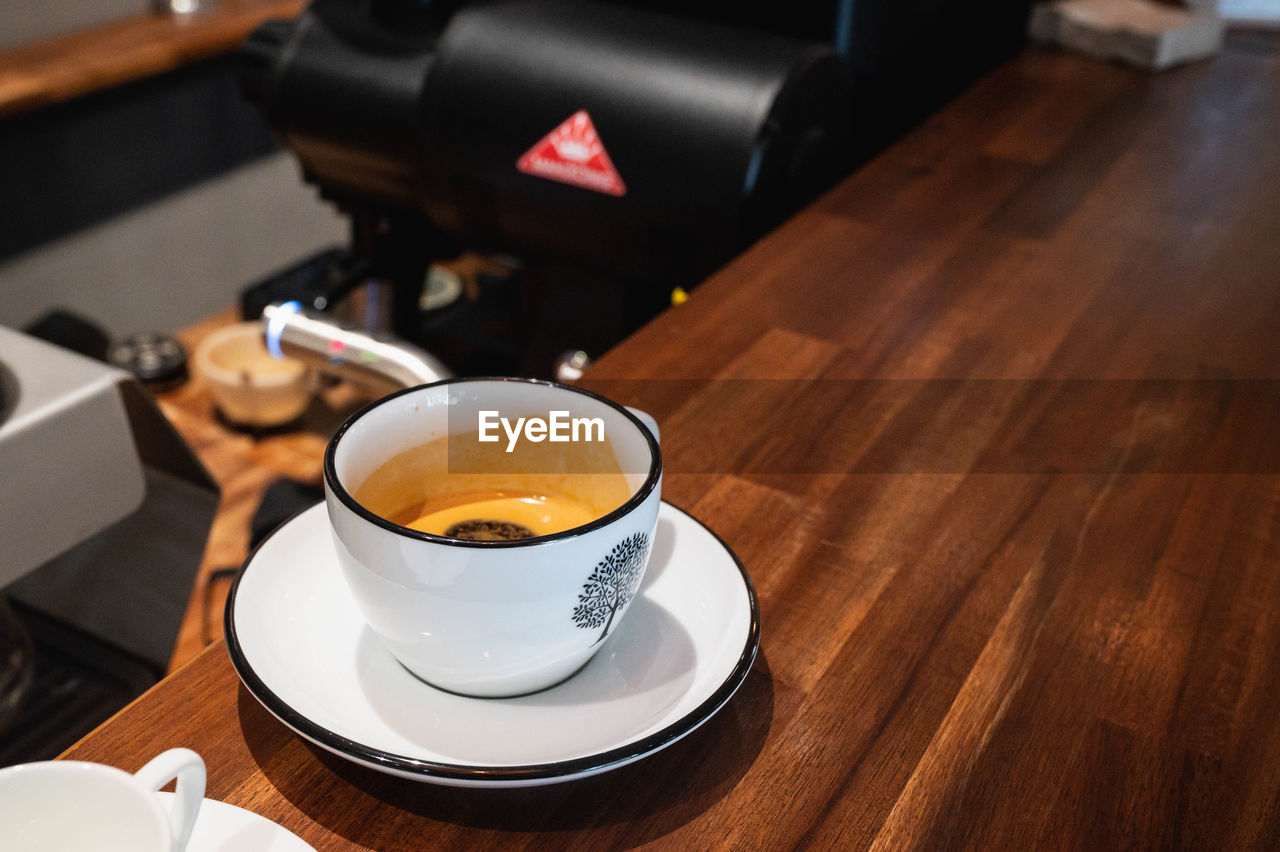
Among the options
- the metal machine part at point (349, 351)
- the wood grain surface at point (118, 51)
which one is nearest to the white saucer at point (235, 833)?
the metal machine part at point (349, 351)

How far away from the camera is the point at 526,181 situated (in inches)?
32.1

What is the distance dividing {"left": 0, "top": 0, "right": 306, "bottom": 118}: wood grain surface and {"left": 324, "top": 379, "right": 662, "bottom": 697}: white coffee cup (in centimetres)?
130

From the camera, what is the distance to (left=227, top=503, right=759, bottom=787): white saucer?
32 cm

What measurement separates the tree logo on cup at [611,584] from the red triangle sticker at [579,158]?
477mm

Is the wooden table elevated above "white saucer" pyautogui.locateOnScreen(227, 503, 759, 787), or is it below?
below

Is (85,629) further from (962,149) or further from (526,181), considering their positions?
(962,149)

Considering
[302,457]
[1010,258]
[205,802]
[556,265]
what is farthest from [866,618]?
[302,457]

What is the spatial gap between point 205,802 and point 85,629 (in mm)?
512

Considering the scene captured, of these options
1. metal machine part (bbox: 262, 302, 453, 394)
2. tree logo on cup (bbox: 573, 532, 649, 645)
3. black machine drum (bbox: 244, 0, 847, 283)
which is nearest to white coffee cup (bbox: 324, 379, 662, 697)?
tree logo on cup (bbox: 573, 532, 649, 645)

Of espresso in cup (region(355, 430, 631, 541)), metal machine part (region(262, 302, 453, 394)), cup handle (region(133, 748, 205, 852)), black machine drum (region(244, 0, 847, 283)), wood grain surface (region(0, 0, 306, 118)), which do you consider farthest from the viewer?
wood grain surface (region(0, 0, 306, 118))

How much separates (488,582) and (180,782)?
0.09 meters

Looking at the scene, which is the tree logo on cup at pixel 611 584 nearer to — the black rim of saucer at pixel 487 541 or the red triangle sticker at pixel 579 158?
the black rim of saucer at pixel 487 541

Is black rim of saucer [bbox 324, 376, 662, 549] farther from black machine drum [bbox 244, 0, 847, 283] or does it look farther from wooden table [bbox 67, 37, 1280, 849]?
black machine drum [bbox 244, 0, 847, 283]

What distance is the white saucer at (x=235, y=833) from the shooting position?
29 cm
